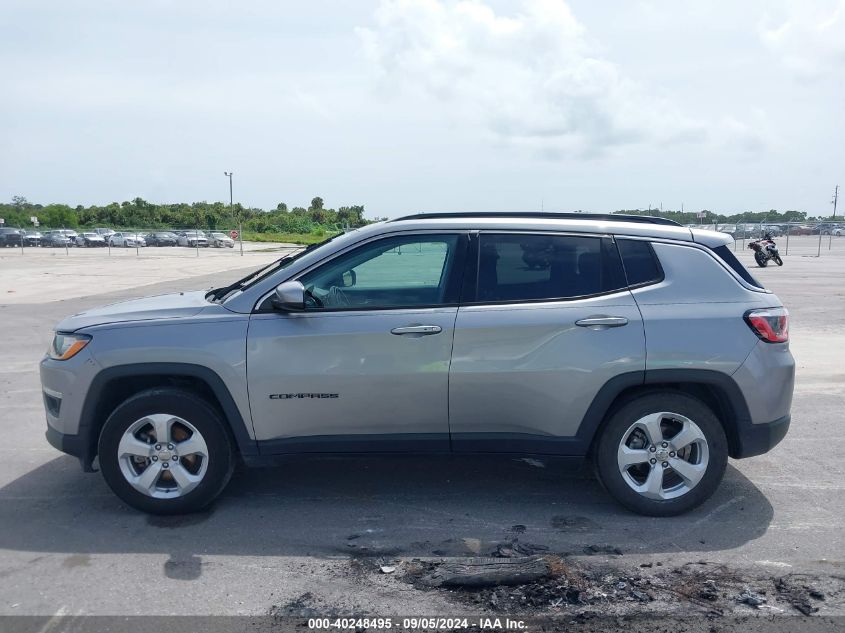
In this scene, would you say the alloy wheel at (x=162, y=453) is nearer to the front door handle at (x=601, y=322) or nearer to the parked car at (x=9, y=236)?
the front door handle at (x=601, y=322)

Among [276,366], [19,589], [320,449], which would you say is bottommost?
[19,589]

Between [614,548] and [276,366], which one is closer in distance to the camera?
[614,548]

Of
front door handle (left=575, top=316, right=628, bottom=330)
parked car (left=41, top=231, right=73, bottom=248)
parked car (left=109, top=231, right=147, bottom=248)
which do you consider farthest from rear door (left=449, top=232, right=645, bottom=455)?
parked car (left=41, top=231, right=73, bottom=248)

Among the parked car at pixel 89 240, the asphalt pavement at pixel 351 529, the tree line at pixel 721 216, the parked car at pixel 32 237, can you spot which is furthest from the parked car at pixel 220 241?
the asphalt pavement at pixel 351 529

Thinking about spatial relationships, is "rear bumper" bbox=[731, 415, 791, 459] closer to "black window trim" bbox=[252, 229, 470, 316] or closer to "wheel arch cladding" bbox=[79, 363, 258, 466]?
"black window trim" bbox=[252, 229, 470, 316]

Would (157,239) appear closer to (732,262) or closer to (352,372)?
(352,372)

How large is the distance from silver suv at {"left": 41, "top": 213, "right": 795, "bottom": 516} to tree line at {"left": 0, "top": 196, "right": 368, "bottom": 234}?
254ft

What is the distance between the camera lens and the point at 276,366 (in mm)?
4590

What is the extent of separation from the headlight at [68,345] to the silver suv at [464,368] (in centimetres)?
1

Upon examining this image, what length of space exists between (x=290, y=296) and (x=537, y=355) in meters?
1.50

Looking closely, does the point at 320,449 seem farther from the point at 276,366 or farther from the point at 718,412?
the point at 718,412

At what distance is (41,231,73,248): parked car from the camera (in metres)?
59.4

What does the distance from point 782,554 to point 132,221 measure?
97.3 metres

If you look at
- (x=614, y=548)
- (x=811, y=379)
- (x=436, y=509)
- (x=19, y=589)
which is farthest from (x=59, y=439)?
(x=811, y=379)
